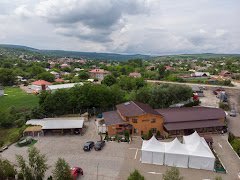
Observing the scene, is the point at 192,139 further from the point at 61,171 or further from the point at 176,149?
the point at 61,171

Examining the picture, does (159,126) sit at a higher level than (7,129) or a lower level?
higher

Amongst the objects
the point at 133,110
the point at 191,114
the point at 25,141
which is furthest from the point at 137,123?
the point at 25,141

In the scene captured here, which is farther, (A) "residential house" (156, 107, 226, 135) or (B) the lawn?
(A) "residential house" (156, 107, 226, 135)

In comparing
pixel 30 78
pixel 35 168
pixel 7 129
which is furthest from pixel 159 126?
pixel 30 78

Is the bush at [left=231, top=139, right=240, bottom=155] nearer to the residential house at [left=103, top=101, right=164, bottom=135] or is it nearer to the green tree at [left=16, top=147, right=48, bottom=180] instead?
the residential house at [left=103, top=101, right=164, bottom=135]

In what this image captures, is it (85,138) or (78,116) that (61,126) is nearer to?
(85,138)

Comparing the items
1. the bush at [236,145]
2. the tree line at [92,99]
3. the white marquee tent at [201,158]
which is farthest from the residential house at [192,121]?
the tree line at [92,99]

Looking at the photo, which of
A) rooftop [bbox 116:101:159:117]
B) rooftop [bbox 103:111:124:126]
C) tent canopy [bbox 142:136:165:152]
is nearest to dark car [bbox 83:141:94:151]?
rooftop [bbox 103:111:124:126]
